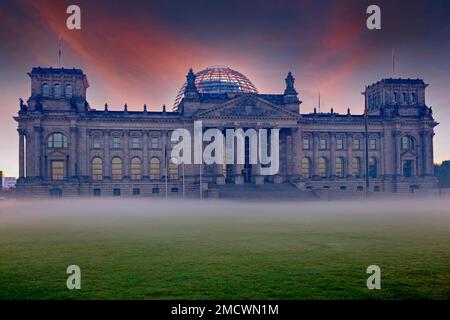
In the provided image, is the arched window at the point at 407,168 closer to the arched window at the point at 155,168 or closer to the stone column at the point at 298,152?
the stone column at the point at 298,152

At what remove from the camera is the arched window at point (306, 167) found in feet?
289

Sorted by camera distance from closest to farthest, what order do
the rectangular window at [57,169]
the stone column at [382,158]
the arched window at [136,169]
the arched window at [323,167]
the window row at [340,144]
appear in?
the rectangular window at [57,169], the arched window at [136,169], the window row at [340,144], the arched window at [323,167], the stone column at [382,158]

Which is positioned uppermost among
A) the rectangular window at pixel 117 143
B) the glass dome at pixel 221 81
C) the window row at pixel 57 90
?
the glass dome at pixel 221 81

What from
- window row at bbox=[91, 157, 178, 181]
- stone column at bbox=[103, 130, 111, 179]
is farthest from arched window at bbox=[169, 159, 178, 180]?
stone column at bbox=[103, 130, 111, 179]

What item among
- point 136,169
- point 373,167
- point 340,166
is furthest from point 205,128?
point 373,167

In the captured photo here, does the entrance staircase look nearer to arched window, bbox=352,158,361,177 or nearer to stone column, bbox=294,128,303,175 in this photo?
stone column, bbox=294,128,303,175

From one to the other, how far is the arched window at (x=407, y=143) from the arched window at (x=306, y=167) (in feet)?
67.7

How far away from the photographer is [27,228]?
26.0 metres

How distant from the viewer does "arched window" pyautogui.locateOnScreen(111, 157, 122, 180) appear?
82.2 m

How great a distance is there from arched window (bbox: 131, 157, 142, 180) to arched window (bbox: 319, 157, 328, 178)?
35.8 meters

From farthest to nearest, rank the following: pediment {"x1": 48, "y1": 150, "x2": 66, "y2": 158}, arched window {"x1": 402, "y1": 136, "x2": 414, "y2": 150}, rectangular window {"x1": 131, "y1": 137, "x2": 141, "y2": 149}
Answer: arched window {"x1": 402, "y1": 136, "x2": 414, "y2": 150}, rectangular window {"x1": 131, "y1": 137, "x2": 141, "y2": 149}, pediment {"x1": 48, "y1": 150, "x2": 66, "y2": 158}

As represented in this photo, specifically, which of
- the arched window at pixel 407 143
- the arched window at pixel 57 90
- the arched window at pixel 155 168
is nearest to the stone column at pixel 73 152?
the arched window at pixel 57 90

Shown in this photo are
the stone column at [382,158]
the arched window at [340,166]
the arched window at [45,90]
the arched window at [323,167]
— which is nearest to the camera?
the arched window at [45,90]
